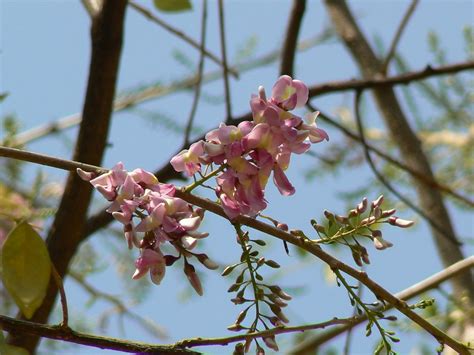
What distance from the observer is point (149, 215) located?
2.09ft

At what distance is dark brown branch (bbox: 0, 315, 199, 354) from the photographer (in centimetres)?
64

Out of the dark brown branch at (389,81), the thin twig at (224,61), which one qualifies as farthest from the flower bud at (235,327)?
the dark brown branch at (389,81)

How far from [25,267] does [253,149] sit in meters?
0.18

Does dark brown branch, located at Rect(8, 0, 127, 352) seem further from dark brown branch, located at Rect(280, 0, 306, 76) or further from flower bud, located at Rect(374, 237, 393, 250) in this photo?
flower bud, located at Rect(374, 237, 393, 250)

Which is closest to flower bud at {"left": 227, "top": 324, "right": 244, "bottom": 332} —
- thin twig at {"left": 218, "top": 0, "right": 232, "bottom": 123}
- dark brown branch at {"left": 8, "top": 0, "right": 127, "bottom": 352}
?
dark brown branch at {"left": 8, "top": 0, "right": 127, "bottom": 352}

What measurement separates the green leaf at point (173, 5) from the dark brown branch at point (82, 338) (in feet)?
1.96

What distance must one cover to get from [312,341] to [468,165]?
1.02m

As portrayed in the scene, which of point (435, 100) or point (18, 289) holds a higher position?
point (435, 100)

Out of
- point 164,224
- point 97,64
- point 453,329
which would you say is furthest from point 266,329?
point 453,329

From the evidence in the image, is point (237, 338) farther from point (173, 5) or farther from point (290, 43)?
point (290, 43)

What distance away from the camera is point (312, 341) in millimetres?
1297

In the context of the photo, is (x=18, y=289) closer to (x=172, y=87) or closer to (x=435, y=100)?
(x=172, y=87)

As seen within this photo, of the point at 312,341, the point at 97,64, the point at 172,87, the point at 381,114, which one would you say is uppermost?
the point at 172,87

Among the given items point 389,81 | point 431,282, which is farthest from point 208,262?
point 389,81
